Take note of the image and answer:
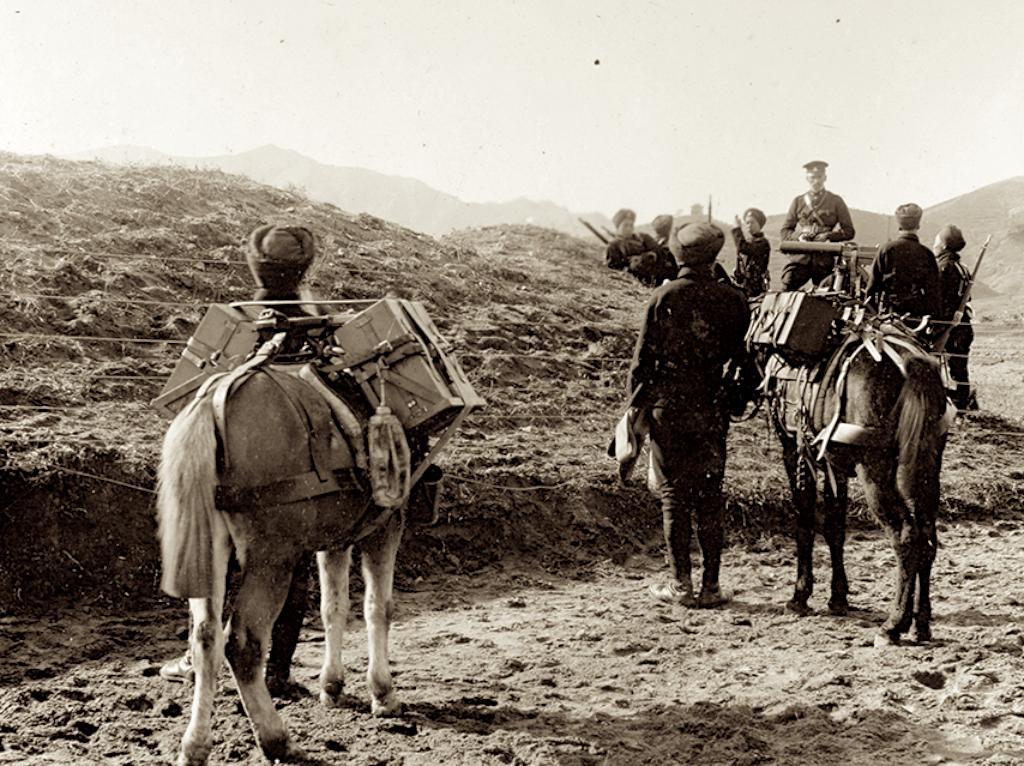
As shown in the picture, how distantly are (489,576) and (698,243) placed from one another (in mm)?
2735

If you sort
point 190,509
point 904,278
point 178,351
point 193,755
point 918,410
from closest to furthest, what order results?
point 190,509 < point 193,755 < point 918,410 < point 904,278 < point 178,351

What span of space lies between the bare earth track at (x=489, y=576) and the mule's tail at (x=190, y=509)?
3.02ft

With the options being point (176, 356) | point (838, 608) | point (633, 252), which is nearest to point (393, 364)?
point (838, 608)

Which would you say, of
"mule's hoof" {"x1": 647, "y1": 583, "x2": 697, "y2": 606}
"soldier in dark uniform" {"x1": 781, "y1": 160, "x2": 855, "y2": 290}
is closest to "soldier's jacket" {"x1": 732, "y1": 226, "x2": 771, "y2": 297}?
"soldier in dark uniform" {"x1": 781, "y1": 160, "x2": 855, "y2": 290}

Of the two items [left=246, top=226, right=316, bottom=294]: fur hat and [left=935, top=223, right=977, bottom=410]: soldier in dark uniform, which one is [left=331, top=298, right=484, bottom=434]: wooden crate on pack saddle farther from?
[left=935, top=223, right=977, bottom=410]: soldier in dark uniform

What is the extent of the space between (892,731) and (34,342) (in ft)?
23.0

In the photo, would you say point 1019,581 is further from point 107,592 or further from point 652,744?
point 107,592

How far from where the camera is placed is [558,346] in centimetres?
1155

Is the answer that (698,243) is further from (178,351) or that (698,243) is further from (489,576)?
(178,351)

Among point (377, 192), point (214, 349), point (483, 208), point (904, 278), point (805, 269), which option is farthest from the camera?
point (483, 208)

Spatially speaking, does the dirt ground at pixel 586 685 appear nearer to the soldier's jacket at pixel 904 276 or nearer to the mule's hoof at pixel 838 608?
the mule's hoof at pixel 838 608

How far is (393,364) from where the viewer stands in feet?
15.2

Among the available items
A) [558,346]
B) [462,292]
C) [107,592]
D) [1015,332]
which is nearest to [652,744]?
[107,592]

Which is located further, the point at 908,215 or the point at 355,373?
the point at 908,215
